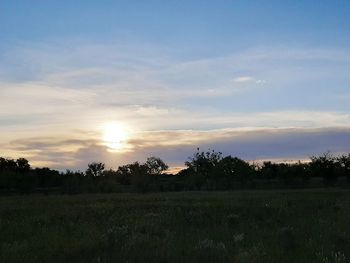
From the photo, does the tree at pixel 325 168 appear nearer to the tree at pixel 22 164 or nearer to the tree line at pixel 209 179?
the tree line at pixel 209 179

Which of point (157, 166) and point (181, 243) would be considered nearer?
point (181, 243)

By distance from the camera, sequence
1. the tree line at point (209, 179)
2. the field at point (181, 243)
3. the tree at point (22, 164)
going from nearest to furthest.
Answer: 1. the field at point (181, 243)
2. the tree line at point (209, 179)
3. the tree at point (22, 164)

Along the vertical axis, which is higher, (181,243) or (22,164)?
(22,164)

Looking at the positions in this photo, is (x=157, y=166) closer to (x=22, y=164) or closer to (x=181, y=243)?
(x=22, y=164)

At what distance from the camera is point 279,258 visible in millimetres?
10570

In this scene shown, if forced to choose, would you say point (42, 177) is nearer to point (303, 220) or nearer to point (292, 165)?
point (292, 165)

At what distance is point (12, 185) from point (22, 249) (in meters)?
80.8

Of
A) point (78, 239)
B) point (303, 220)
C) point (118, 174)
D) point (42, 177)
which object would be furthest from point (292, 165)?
point (78, 239)

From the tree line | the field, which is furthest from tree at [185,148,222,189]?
the field

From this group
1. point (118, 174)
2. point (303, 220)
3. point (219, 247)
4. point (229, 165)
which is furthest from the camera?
point (118, 174)

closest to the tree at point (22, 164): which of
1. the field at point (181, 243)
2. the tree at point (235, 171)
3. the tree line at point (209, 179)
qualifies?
the tree line at point (209, 179)

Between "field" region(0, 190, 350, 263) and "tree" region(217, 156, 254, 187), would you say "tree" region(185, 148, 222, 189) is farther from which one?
"field" region(0, 190, 350, 263)

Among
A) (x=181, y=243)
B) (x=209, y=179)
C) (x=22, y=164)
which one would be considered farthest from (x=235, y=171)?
(x=181, y=243)

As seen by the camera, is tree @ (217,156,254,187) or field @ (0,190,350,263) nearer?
field @ (0,190,350,263)
